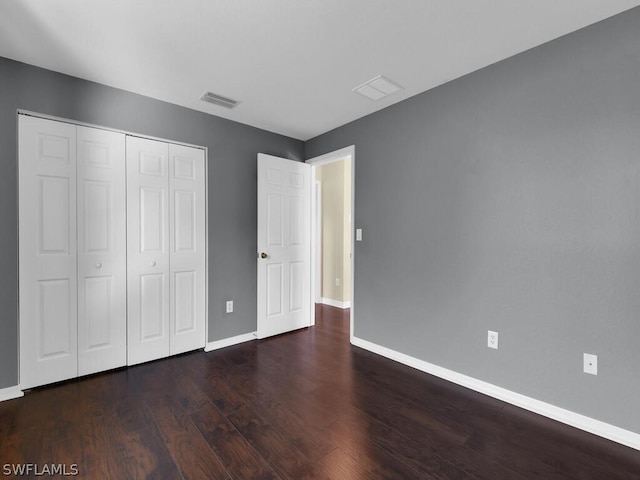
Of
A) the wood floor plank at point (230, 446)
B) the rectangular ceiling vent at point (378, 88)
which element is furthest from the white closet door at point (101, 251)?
the rectangular ceiling vent at point (378, 88)

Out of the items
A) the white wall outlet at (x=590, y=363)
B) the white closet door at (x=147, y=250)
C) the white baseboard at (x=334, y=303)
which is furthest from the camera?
the white baseboard at (x=334, y=303)

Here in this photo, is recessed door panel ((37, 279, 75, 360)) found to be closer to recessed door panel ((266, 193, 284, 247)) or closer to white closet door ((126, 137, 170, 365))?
white closet door ((126, 137, 170, 365))

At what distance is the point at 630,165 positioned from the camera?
64.6 inches

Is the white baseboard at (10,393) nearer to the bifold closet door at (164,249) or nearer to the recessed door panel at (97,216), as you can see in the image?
the bifold closet door at (164,249)

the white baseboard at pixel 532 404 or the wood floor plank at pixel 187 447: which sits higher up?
the white baseboard at pixel 532 404

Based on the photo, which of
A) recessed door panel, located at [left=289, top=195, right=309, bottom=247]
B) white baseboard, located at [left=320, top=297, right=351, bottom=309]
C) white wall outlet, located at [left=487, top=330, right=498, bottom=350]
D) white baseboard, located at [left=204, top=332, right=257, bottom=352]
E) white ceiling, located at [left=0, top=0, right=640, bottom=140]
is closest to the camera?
white ceiling, located at [left=0, top=0, right=640, bottom=140]

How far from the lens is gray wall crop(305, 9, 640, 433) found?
1.67 metres

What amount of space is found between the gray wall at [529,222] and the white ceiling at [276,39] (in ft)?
0.90

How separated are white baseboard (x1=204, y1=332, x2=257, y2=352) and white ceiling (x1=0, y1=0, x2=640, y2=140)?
2.44 metres

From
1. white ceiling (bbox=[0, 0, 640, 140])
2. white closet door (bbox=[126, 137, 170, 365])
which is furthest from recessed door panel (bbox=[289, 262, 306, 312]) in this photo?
white ceiling (bbox=[0, 0, 640, 140])

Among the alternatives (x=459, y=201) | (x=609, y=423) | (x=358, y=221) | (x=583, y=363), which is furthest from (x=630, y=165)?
(x=358, y=221)

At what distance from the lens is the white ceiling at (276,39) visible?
Result: 163cm

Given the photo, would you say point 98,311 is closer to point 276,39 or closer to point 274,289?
point 274,289

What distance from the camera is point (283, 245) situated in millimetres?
3502
